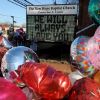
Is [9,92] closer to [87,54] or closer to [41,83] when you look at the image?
[41,83]

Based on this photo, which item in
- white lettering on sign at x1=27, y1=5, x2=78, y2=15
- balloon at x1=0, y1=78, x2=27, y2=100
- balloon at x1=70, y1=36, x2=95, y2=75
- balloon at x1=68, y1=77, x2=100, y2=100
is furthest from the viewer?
white lettering on sign at x1=27, y1=5, x2=78, y2=15

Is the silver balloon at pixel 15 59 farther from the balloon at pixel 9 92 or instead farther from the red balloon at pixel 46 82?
the balloon at pixel 9 92

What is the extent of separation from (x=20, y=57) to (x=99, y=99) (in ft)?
5.76

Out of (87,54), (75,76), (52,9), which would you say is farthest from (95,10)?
(52,9)

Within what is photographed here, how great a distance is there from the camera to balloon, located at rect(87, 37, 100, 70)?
3651 millimetres

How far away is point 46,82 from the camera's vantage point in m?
2.54

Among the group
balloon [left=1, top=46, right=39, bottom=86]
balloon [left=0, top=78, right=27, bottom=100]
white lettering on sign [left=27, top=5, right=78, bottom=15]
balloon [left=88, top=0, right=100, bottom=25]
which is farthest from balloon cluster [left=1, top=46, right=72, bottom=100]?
white lettering on sign [left=27, top=5, right=78, bottom=15]

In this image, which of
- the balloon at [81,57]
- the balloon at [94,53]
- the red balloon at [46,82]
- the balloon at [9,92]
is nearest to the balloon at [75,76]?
the balloon at [81,57]

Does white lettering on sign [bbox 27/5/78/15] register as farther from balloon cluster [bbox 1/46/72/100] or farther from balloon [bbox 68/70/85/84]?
balloon cluster [bbox 1/46/72/100]

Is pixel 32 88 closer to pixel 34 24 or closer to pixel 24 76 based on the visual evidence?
pixel 24 76

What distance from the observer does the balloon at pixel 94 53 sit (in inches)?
144

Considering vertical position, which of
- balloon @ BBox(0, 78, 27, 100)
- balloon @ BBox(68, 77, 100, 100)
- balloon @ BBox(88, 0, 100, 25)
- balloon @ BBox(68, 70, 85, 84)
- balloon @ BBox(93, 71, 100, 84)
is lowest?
balloon @ BBox(68, 70, 85, 84)

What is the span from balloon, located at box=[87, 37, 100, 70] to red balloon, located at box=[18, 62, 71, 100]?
1075mm

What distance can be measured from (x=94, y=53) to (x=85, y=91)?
1.23 meters
